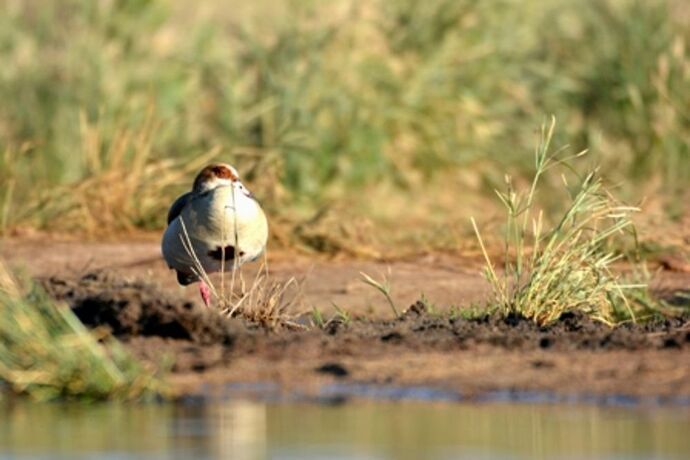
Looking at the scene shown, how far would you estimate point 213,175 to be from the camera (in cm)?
979

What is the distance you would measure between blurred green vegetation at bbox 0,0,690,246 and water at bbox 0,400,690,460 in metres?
6.52

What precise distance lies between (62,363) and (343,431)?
1.20 metres

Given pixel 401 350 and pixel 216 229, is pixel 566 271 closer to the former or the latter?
pixel 401 350

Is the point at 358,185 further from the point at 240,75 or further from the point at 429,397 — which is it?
the point at 429,397

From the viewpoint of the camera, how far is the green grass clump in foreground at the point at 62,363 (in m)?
6.31

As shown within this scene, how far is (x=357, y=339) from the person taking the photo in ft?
24.2

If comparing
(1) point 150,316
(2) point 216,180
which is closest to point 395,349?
(1) point 150,316

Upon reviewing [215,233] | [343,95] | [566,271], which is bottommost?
[566,271]

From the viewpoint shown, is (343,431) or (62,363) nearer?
(343,431)

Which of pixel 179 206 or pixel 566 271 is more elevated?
pixel 179 206

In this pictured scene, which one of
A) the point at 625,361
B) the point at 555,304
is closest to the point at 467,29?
the point at 555,304

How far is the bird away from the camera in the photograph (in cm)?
920

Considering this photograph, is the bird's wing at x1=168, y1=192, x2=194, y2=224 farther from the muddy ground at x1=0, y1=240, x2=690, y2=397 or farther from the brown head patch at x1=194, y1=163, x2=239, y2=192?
the muddy ground at x1=0, y1=240, x2=690, y2=397

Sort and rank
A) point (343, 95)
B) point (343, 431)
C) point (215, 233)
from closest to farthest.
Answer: point (343, 431) → point (215, 233) → point (343, 95)
